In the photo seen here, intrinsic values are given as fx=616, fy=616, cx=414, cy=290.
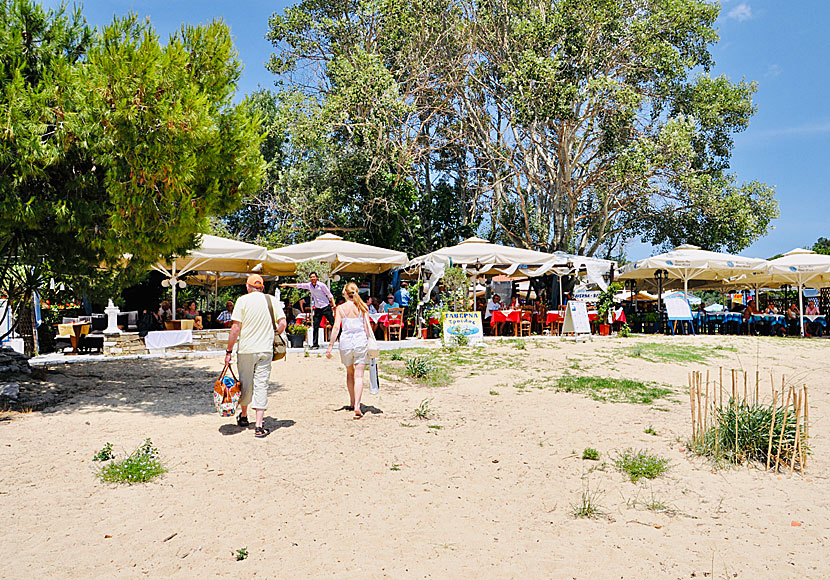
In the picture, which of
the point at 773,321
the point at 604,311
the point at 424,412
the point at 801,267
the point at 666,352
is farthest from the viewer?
the point at 773,321

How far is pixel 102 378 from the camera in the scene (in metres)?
9.01

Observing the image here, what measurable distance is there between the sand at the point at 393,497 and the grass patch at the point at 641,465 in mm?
79

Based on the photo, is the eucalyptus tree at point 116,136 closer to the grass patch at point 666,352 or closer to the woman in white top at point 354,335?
the woman in white top at point 354,335

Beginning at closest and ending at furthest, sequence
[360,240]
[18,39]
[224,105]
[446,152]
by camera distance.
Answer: [18,39] < [224,105] < [360,240] < [446,152]

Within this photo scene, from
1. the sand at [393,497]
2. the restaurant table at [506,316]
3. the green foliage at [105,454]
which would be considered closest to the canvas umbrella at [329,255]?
the restaurant table at [506,316]

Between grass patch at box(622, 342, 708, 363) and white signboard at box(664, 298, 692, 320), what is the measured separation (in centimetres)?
348

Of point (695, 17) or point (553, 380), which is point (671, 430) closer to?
point (553, 380)

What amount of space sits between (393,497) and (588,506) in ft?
4.38

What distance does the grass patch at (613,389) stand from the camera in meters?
7.75

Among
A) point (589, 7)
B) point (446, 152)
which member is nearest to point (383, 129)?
point (446, 152)

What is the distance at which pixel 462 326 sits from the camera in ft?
43.8

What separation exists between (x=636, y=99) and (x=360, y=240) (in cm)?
993

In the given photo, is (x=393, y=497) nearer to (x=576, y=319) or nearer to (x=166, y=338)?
(x=166, y=338)


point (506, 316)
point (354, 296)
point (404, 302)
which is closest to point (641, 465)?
point (354, 296)
